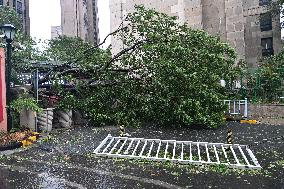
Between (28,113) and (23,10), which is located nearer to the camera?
(28,113)

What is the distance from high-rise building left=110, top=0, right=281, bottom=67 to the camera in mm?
29984

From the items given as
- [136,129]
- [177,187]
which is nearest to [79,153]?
[177,187]

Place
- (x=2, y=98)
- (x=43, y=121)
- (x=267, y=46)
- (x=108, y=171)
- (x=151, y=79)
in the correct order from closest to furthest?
(x=108, y=171), (x=2, y=98), (x=43, y=121), (x=151, y=79), (x=267, y=46)

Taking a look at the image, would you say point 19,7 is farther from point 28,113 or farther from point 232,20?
point 28,113

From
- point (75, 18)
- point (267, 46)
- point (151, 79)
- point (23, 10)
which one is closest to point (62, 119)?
point (151, 79)

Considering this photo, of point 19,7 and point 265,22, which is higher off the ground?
point 19,7

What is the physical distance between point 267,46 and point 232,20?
18.6 ft

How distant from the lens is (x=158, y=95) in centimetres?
1519

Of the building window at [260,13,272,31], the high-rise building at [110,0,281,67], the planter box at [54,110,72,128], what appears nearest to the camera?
the planter box at [54,110,72,128]

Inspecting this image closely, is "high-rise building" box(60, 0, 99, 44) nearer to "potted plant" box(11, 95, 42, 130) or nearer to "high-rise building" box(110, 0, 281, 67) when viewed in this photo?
"high-rise building" box(110, 0, 281, 67)

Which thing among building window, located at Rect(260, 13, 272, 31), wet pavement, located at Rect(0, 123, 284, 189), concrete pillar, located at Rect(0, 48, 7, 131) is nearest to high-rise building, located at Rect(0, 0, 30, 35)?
building window, located at Rect(260, 13, 272, 31)

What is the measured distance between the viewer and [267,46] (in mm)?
32688

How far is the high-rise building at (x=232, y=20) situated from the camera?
98.4 feet

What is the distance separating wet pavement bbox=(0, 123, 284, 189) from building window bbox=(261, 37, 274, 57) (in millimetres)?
23359
